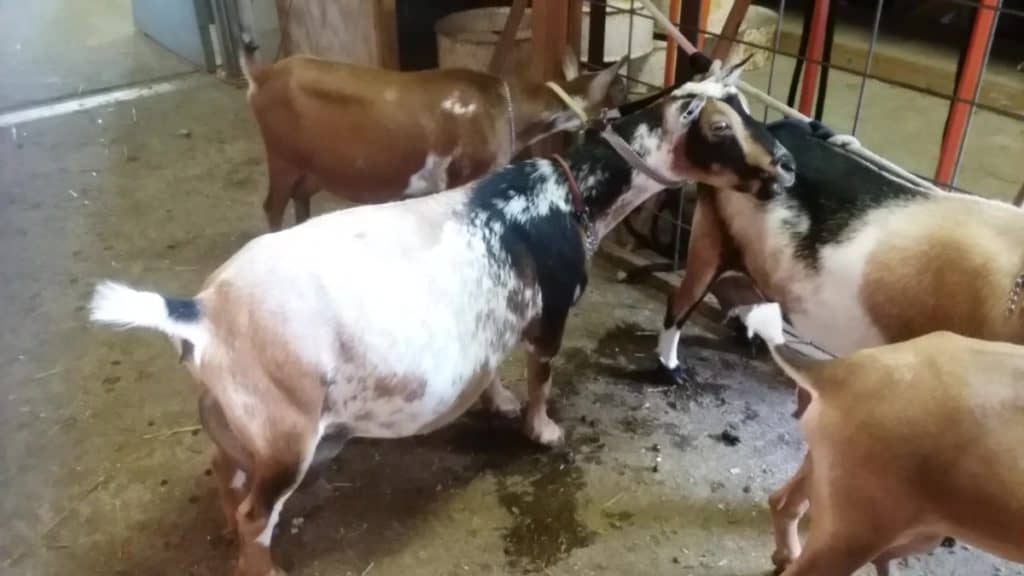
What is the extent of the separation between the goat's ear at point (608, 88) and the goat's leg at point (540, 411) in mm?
1091

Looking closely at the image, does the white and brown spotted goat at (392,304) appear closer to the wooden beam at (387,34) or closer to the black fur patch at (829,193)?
the black fur patch at (829,193)

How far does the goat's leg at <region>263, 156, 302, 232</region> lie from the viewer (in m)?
3.30

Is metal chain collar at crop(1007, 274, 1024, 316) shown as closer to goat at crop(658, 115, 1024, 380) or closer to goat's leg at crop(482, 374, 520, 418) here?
goat at crop(658, 115, 1024, 380)

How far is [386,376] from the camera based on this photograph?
2.00 meters

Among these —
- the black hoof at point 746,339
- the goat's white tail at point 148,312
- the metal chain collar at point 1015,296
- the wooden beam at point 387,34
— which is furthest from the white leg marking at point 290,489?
the wooden beam at point 387,34

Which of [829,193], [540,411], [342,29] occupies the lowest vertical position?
[540,411]

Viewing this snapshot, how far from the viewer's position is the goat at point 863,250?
6.57 feet

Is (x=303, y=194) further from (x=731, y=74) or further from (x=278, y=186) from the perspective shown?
(x=731, y=74)

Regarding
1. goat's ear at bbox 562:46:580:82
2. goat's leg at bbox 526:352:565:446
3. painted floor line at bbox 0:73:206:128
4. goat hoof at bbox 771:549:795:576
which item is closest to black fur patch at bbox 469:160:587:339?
goat's leg at bbox 526:352:565:446

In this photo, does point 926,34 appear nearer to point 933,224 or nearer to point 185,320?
point 933,224

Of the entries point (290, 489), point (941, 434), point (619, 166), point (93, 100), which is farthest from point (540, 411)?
point (93, 100)

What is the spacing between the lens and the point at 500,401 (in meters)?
2.74

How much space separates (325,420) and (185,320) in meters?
0.37

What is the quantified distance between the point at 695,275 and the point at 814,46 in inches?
42.0
